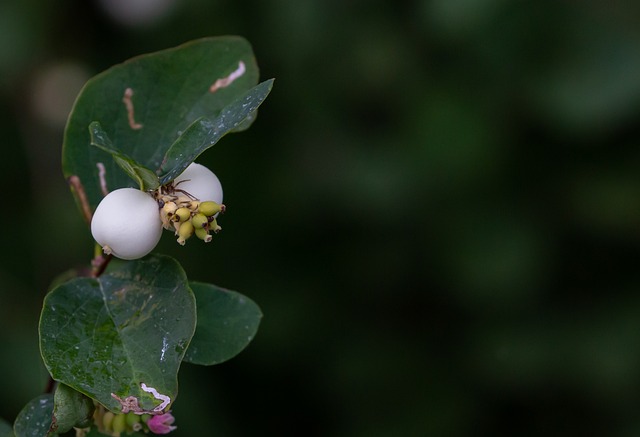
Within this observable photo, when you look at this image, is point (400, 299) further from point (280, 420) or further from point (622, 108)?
point (622, 108)

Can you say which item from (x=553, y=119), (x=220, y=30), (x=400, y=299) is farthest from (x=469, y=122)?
(x=220, y=30)

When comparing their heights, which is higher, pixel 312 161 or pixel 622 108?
pixel 622 108

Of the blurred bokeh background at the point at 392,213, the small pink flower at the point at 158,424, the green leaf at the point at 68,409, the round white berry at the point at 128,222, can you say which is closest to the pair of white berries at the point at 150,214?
the round white berry at the point at 128,222

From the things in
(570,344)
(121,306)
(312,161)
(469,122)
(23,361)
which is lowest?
(570,344)

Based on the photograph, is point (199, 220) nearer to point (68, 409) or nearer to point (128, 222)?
point (128, 222)

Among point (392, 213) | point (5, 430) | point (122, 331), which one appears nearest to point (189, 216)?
point (122, 331)

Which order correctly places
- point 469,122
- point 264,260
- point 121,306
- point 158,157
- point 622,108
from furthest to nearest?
point 264,260, point 469,122, point 622,108, point 158,157, point 121,306

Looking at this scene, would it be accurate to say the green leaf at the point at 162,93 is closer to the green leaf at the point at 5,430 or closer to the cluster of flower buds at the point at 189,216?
the cluster of flower buds at the point at 189,216

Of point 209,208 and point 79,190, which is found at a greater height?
point 209,208
